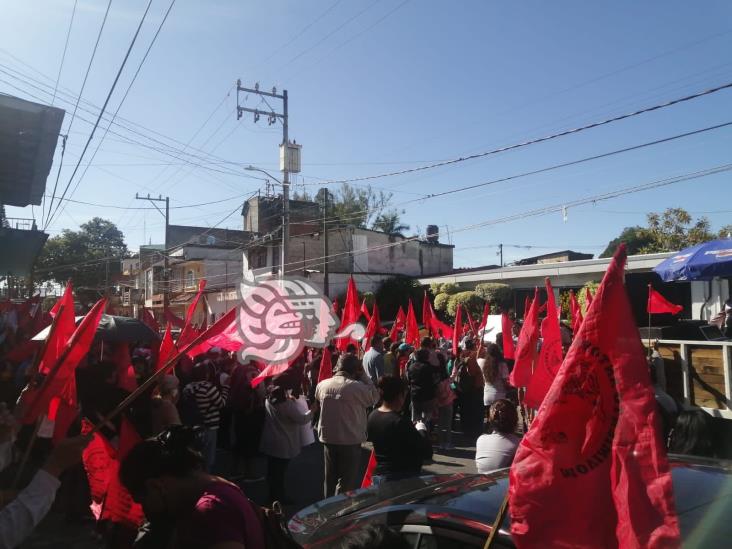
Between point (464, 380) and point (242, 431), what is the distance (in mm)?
3983

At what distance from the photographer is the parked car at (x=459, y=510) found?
231 centimetres

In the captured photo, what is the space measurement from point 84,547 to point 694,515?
520 centimetres

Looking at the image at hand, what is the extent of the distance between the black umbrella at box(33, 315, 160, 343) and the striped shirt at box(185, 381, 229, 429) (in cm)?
109

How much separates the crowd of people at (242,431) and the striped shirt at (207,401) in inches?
0.4

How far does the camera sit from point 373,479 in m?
4.41

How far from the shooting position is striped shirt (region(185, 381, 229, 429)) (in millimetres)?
6461

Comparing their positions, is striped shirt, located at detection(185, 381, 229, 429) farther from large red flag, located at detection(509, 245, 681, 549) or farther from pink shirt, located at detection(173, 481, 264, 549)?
large red flag, located at detection(509, 245, 681, 549)

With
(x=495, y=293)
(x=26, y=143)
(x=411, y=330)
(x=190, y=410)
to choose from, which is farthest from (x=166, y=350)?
(x=495, y=293)

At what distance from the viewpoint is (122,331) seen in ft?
23.2

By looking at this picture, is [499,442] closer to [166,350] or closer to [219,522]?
[219,522]

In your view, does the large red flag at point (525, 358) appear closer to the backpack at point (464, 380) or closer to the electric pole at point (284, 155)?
the backpack at point (464, 380)

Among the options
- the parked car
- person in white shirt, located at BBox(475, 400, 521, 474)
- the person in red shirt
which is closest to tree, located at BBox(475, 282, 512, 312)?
person in white shirt, located at BBox(475, 400, 521, 474)

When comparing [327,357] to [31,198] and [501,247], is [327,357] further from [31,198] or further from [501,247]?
[501,247]

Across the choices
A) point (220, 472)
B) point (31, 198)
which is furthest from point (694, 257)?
point (31, 198)
